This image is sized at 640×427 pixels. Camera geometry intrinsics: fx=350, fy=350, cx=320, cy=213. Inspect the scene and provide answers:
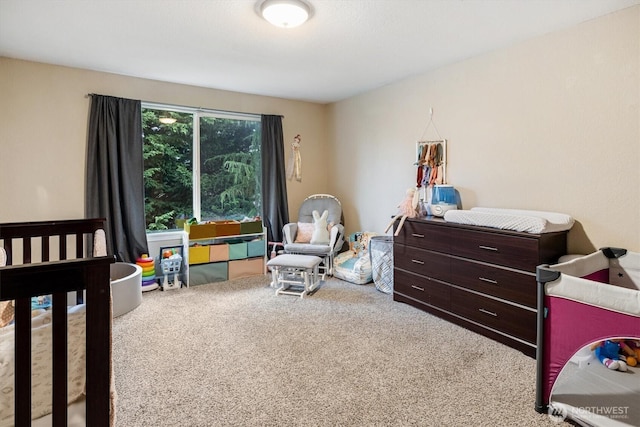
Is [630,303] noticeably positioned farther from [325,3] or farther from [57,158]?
[57,158]

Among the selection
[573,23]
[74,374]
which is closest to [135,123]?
[74,374]

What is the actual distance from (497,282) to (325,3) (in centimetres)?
232

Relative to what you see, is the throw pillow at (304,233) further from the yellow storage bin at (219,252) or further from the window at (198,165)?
the yellow storage bin at (219,252)

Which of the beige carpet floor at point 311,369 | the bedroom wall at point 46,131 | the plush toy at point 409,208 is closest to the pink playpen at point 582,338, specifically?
the beige carpet floor at point 311,369

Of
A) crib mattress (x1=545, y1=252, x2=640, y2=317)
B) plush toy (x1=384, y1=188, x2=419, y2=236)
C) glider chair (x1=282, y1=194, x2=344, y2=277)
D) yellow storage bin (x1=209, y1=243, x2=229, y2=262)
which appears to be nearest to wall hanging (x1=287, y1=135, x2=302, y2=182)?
glider chair (x1=282, y1=194, x2=344, y2=277)

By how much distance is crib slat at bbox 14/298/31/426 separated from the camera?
98cm

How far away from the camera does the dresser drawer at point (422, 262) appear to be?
3.07 m

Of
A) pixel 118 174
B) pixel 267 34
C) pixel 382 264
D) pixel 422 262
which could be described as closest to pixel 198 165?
pixel 118 174

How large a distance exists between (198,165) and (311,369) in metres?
3.10

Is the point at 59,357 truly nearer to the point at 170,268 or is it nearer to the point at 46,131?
the point at 170,268

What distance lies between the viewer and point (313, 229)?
4605mm

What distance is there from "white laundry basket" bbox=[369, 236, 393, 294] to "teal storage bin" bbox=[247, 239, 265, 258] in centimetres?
143

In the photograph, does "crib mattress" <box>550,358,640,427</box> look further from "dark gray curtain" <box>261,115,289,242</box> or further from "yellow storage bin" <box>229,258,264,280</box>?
"dark gray curtain" <box>261,115,289,242</box>

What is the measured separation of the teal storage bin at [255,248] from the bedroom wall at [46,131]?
1856 millimetres
